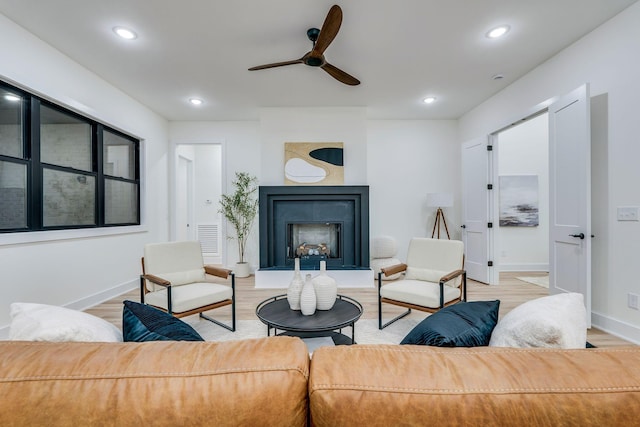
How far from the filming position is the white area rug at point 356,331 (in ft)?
8.39

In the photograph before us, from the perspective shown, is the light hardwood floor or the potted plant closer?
the light hardwood floor

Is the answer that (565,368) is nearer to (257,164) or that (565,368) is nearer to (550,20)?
(550,20)

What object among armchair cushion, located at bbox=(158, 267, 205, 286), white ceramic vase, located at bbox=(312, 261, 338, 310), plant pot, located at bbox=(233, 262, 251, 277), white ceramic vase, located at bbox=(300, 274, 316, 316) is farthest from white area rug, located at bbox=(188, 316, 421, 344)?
plant pot, located at bbox=(233, 262, 251, 277)

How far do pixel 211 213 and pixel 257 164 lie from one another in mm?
1915

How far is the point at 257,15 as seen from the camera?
246 cm

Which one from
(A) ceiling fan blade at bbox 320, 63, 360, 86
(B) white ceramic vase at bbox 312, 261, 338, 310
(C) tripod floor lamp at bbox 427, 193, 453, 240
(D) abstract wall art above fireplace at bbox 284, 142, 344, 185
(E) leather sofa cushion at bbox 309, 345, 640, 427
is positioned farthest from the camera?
(C) tripod floor lamp at bbox 427, 193, 453, 240

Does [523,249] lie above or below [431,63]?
below

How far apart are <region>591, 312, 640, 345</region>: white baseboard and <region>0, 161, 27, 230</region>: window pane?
5367mm

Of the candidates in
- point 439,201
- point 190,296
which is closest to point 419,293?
point 190,296

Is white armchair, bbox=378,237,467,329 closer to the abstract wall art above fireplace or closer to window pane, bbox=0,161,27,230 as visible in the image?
the abstract wall art above fireplace

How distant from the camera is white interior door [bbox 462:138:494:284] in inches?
171

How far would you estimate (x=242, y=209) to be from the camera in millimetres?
5090

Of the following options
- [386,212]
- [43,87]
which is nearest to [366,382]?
[43,87]

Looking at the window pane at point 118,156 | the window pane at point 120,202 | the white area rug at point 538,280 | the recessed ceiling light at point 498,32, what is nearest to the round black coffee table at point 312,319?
the recessed ceiling light at point 498,32
